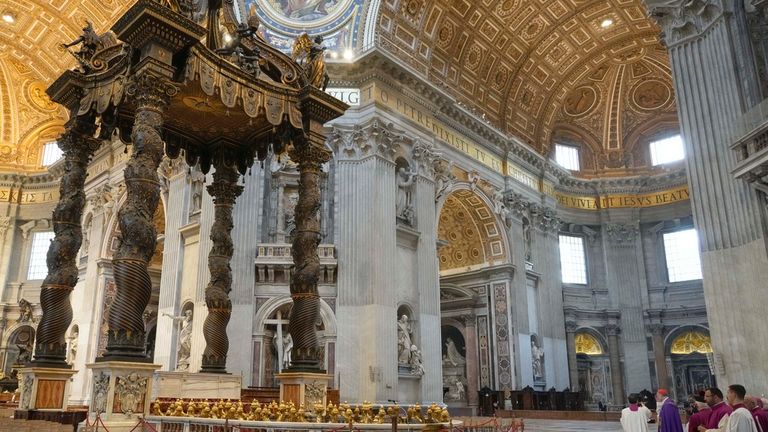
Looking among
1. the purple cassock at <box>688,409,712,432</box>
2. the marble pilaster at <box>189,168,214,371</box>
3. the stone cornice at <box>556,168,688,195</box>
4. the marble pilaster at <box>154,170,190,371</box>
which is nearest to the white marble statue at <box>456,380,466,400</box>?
the marble pilaster at <box>189,168,214,371</box>

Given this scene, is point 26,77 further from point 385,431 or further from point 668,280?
point 668,280

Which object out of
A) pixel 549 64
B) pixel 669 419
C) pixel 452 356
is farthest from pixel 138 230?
pixel 549 64

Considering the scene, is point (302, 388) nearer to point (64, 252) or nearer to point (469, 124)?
point (64, 252)

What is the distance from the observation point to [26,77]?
23969 mm

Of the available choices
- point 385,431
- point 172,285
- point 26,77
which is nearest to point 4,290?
point 26,77

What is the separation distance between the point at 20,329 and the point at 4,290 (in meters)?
1.69

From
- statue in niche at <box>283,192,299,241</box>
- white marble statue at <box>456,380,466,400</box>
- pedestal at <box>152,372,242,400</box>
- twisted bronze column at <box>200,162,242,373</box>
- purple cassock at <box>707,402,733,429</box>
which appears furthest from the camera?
white marble statue at <box>456,380,466,400</box>

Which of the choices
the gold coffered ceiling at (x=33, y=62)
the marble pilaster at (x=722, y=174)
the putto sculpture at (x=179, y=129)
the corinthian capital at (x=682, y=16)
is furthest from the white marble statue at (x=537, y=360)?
the gold coffered ceiling at (x=33, y=62)

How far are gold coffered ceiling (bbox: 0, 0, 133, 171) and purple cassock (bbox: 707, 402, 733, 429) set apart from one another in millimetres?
19288

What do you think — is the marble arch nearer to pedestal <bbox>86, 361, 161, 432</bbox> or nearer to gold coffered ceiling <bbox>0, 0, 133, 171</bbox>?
gold coffered ceiling <bbox>0, 0, 133, 171</bbox>

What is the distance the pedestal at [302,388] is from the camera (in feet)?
26.7

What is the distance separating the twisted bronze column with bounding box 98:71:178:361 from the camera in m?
6.34

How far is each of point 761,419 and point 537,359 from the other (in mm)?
15766

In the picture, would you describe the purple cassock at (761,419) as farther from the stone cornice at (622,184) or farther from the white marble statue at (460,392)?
the stone cornice at (622,184)
